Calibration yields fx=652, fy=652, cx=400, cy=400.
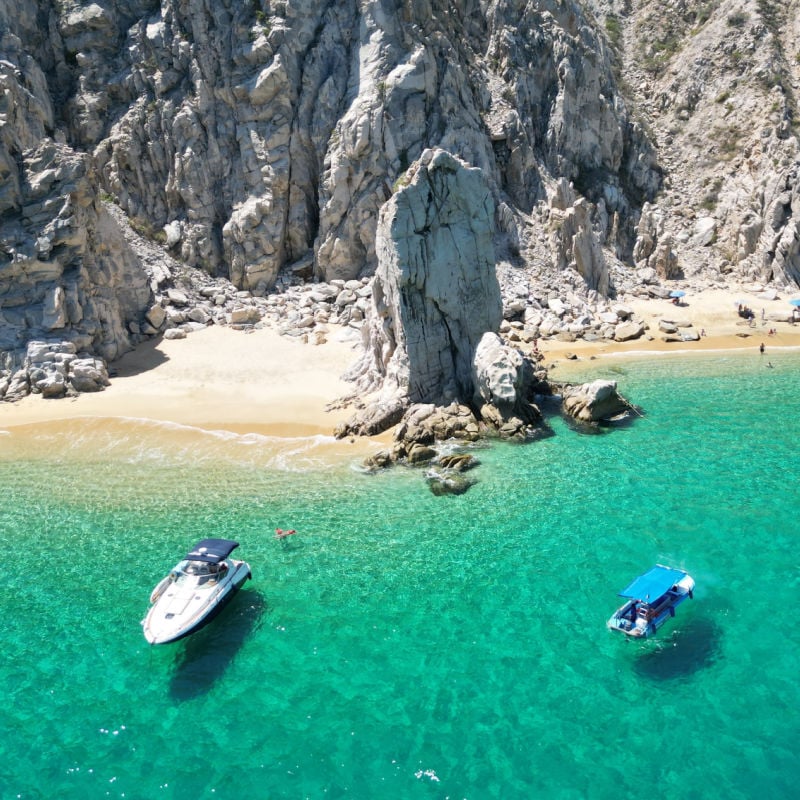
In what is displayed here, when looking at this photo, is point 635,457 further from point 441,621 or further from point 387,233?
point 387,233

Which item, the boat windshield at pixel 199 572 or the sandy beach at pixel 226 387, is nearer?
the boat windshield at pixel 199 572

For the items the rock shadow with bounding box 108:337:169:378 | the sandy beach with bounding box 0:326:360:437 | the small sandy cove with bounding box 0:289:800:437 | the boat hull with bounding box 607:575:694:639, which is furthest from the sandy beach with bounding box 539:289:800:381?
the rock shadow with bounding box 108:337:169:378

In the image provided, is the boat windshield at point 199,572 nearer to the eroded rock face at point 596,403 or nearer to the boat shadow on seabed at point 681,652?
the boat shadow on seabed at point 681,652

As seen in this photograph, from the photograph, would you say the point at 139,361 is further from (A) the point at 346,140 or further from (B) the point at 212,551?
(B) the point at 212,551

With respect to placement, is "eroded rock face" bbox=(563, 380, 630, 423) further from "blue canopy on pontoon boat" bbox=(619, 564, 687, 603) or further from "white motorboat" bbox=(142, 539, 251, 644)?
"white motorboat" bbox=(142, 539, 251, 644)

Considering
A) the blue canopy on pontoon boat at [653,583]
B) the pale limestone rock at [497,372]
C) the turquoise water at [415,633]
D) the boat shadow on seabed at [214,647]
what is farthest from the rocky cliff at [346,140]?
the blue canopy on pontoon boat at [653,583]

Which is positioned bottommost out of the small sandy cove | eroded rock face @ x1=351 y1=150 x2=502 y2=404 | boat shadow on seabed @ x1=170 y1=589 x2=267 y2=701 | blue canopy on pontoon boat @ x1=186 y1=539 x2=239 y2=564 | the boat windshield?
boat shadow on seabed @ x1=170 y1=589 x2=267 y2=701
